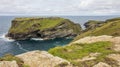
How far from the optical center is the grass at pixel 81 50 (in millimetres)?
30534

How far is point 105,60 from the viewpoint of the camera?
28.9 m

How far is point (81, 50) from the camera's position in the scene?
110 ft

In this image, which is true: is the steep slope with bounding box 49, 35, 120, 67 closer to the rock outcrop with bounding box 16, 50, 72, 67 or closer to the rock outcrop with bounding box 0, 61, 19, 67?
the rock outcrop with bounding box 16, 50, 72, 67

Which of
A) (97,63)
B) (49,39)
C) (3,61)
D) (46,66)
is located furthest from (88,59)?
(49,39)

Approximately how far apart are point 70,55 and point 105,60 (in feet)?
15.4

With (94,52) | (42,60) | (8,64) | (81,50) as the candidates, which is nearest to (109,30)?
(81,50)

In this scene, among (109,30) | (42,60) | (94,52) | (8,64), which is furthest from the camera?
(109,30)

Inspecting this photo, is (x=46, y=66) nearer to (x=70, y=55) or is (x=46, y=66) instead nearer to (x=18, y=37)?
(x=70, y=55)

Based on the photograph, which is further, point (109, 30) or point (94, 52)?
point (109, 30)

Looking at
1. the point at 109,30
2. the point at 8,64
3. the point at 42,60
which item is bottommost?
the point at 109,30

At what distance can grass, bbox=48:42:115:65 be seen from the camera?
100 feet

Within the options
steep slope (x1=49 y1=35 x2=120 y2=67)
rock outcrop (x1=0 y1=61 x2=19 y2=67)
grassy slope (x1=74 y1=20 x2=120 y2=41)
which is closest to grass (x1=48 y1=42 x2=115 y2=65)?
steep slope (x1=49 y1=35 x2=120 y2=67)

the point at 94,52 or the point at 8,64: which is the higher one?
the point at 8,64

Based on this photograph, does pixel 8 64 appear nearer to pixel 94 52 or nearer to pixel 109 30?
pixel 94 52
